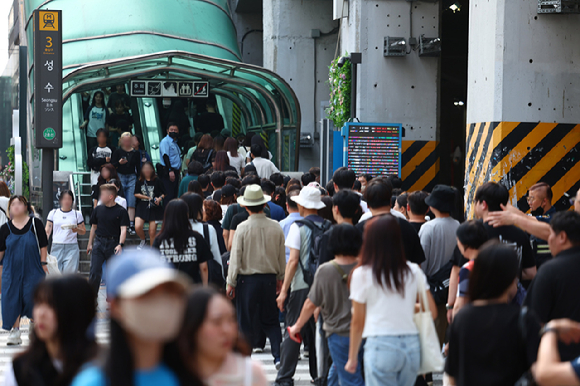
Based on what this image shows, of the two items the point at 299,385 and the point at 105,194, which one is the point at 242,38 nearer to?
the point at 105,194

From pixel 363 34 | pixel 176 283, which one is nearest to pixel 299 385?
pixel 176 283

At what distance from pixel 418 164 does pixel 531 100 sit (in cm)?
594

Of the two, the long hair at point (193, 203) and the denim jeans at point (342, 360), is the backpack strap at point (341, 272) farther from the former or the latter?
the long hair at point (193, 203)

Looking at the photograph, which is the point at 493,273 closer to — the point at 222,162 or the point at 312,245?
the point at 312,245

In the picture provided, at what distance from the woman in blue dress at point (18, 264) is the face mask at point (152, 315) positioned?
6.60 m

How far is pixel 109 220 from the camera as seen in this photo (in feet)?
31.0

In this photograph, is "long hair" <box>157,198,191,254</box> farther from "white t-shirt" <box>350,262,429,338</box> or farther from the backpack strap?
"white t-shirt" <box>350,262,429,338</box>

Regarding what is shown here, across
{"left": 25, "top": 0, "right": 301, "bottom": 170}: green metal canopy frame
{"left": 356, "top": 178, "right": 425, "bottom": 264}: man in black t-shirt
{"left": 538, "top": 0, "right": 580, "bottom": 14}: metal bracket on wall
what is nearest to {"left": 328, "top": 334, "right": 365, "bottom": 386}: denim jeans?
{"left": 356, "top": 178, "right": 425, "bottom": 264}: man in black t-shirt

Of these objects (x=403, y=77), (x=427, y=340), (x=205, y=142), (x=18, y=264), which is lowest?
(x=18, y=264)

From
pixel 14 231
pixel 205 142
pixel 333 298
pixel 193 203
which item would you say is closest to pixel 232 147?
pixel 205 142

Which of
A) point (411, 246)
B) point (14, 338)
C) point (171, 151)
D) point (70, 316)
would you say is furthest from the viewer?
point (171, 151)

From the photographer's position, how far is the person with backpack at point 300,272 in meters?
6.02

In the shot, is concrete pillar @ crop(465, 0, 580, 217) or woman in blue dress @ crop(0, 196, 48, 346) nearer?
woman in blue dress @ crop(0, 196, 48, 346)

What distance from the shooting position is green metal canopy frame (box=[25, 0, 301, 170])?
55.1ft
